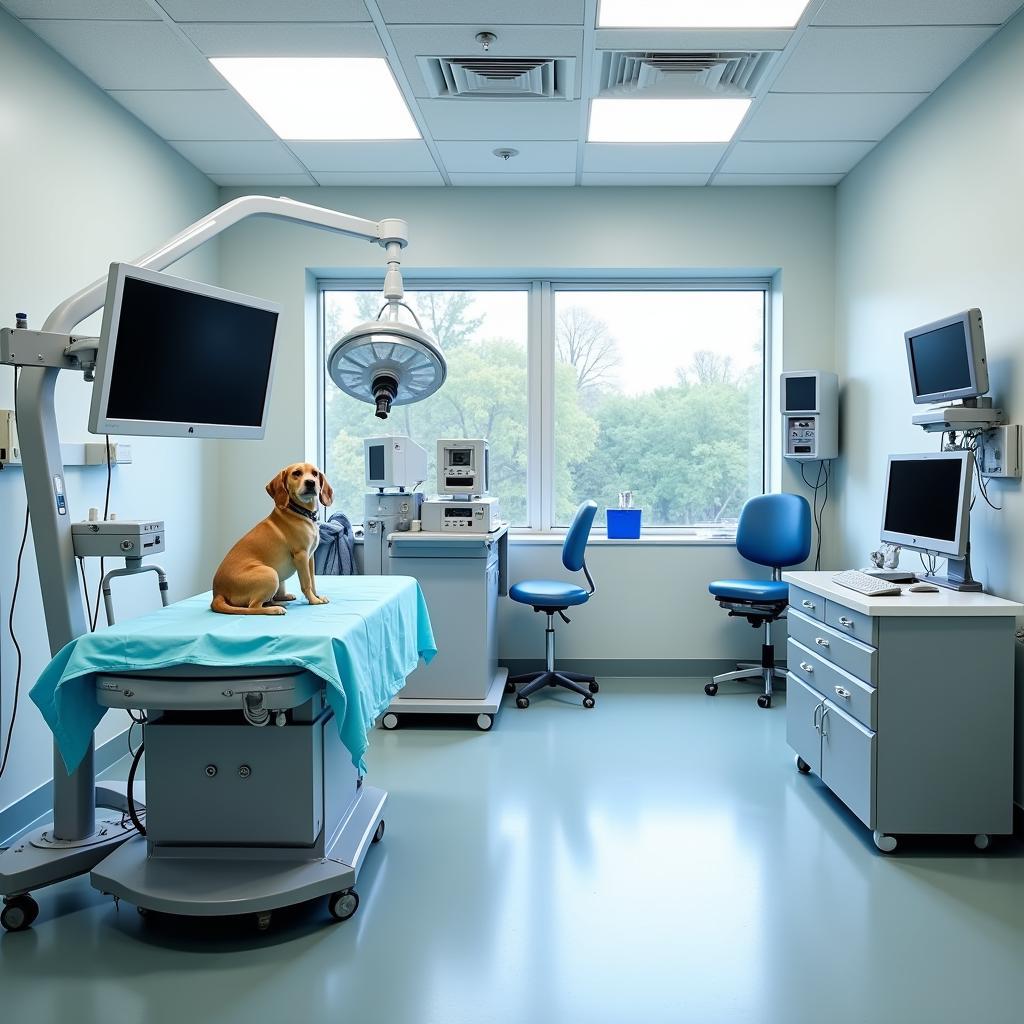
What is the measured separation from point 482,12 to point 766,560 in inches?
119

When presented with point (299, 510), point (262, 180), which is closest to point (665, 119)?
point (262, 180)

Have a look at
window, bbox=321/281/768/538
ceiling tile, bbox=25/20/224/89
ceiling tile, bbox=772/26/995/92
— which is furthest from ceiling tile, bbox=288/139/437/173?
ceiling tile, bbox=772/26/995/92

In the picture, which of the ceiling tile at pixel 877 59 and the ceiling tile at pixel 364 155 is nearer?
the ceiling tile at pixel 877 59

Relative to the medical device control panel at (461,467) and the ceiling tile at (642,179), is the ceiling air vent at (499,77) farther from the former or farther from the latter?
the medical device control panel at (461,467)

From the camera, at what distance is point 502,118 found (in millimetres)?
3795

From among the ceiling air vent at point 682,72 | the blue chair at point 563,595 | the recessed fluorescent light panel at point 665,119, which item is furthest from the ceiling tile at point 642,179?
the blue chair at point 563,595

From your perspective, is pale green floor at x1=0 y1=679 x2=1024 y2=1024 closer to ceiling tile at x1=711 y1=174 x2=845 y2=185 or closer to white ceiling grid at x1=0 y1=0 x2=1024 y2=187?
white ceiling grid at x1=0 y1=0 x2=1024 y2=187

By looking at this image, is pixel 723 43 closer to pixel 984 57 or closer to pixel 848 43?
pixel 848 43

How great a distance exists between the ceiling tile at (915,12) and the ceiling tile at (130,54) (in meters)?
2.33

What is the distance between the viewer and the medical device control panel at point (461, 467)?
4168mm

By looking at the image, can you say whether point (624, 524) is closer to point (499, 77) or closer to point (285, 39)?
point (499, 77)

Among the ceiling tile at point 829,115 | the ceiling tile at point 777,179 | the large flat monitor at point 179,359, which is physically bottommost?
the large flat monitor at point 179,359

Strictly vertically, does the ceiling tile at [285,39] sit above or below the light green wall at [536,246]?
above

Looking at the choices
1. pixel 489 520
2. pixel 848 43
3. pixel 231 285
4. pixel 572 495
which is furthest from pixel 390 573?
pixel 848 43
